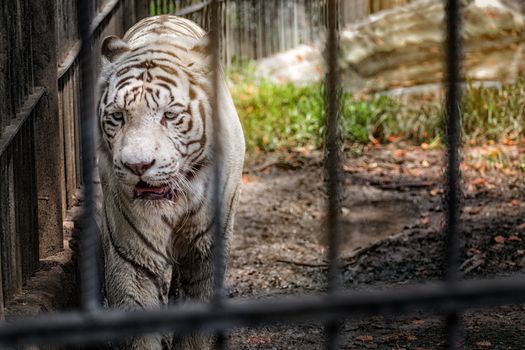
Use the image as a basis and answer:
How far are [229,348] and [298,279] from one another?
1404 mm

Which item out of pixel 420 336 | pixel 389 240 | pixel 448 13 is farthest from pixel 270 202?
pixel 448 13

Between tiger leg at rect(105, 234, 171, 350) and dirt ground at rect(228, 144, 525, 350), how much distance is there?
0.66 meters

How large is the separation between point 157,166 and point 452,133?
75.1 inches

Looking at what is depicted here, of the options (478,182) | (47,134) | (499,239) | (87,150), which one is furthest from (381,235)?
(87,150)

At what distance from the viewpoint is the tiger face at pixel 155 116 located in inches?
145

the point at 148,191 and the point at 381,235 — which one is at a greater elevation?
the point at 148,191

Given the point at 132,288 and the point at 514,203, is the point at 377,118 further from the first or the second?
the point at 132,288

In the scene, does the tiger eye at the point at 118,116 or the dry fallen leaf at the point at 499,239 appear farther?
the dry fallen leaf at the point at 499,239

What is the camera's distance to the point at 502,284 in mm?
1787

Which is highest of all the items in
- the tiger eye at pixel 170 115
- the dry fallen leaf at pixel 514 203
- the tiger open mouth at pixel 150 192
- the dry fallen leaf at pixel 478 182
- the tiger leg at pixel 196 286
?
the tiger eye at pixel 170 115

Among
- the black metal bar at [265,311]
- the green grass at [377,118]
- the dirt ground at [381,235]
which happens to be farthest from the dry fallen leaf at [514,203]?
the black metal bar at [265,311]

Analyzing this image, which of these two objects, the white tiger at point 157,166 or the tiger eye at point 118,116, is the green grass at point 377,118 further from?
the tiger eye at point 118,116

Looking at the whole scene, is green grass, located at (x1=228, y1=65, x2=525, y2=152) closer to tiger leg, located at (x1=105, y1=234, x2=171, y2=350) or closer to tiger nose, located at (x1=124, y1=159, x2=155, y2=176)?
tiger leg, located at (x1=105, y1=234, x2=171, y2=350)

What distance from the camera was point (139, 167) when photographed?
3.63 m
